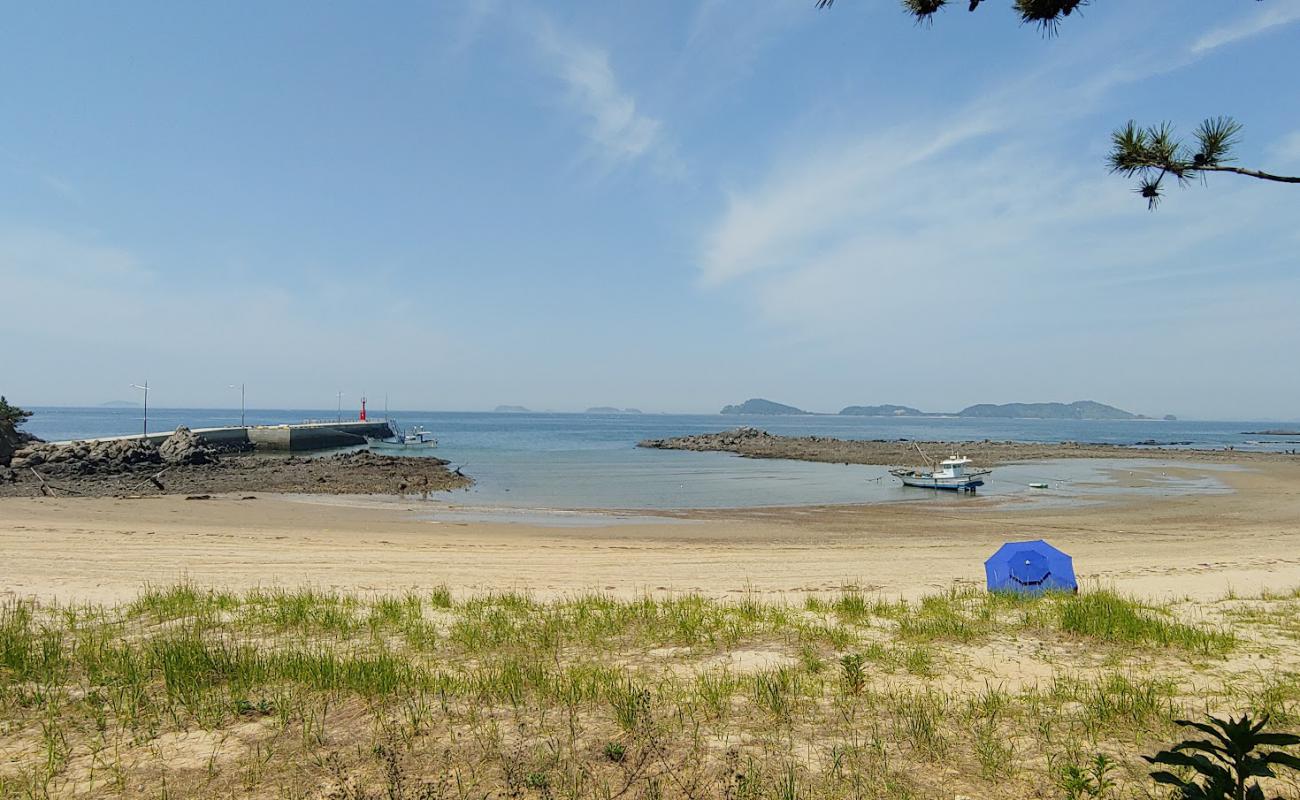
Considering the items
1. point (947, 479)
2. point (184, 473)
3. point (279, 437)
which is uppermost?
point (279, 437)

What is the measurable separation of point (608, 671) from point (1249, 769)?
15.8 ft

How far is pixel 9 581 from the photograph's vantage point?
12188 millimetres

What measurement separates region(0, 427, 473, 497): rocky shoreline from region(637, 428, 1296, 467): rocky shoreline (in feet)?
127

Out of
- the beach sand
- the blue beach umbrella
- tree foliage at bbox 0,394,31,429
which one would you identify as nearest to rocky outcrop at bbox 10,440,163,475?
tree foliage at bbox 0,394,31,429

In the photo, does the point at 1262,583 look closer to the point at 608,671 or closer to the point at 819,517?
the point at 608,671

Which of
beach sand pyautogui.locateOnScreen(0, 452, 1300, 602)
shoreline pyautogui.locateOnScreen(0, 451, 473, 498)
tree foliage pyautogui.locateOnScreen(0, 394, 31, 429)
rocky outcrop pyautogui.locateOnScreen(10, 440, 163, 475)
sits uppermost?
tree foliage pyautogui.locateOnScreen(0, 394, 31, 429)

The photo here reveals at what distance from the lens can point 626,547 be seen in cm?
2069

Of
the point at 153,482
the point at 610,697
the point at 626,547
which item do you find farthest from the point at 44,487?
the point at 610,697

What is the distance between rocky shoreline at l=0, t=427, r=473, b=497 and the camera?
108 ft

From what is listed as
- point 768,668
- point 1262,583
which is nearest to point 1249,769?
point 768,668

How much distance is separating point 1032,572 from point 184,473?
4284cm

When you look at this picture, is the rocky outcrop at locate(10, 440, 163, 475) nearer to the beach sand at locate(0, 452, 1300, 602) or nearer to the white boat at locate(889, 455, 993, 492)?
the beach sand at locate(0, 452, 1300, 602)

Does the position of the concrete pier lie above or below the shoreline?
above

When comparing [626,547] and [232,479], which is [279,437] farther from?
[626,547]
